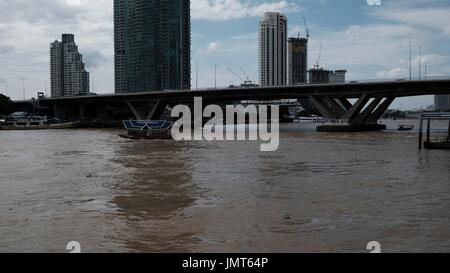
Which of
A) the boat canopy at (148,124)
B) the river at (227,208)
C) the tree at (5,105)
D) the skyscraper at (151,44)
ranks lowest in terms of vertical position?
the river at (227,208)

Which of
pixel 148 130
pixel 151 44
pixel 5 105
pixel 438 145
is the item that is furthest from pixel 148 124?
pixel 5 105

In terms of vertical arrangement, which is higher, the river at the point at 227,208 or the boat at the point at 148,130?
the boat at the point at 148,130

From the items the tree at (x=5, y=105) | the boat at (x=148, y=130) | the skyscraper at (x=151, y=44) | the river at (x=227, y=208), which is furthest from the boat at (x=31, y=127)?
the river at (x=227, y=208)

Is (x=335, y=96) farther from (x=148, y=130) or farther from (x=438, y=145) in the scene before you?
(x=438, y=145)

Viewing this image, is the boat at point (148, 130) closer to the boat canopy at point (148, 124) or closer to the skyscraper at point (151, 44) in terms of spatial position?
the boat canopy at point (148, 124)

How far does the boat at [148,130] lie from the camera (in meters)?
73.0

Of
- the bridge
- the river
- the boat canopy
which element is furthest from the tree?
the river

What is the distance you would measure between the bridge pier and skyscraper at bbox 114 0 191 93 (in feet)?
226

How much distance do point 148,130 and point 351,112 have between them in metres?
42.6

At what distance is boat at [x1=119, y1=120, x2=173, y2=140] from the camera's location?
7300 cm

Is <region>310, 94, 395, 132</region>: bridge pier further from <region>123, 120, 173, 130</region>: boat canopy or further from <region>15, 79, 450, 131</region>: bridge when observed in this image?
<region>123, 120, 173, 130</region>: boat canopy

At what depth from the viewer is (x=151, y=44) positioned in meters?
160

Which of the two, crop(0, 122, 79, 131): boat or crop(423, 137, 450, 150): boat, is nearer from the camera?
crop(423, 137, 450, 150): boat

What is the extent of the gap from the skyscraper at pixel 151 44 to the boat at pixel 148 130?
8601 centimetres
